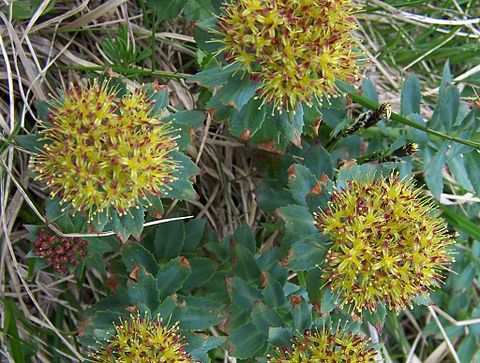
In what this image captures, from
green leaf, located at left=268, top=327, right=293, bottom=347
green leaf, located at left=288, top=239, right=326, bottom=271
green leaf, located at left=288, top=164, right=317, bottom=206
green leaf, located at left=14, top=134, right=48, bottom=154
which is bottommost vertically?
green leaf, located at left=268, top=327, right=293, bottom=347

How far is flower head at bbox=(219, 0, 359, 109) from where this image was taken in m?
1.87

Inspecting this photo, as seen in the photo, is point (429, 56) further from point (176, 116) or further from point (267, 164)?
point (176, 116)

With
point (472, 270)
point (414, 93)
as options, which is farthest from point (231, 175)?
point (472, 270)

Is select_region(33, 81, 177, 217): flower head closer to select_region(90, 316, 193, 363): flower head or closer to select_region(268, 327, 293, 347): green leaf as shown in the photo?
select_region(90, 316, 193, 363): flower head

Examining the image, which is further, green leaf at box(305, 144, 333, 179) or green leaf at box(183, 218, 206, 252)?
green leaf at box(183, 218, 206, 252)

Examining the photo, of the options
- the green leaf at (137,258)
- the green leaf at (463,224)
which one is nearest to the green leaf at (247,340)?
the green leaf at (137,258)

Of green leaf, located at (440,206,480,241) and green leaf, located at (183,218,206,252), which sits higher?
green leaf, located at (440,206,480,241)

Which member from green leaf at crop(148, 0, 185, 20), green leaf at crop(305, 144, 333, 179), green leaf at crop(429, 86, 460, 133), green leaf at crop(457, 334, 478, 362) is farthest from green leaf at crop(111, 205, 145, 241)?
green leaf at crop(457, 334, 478, 362)

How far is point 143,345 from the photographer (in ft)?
6.52

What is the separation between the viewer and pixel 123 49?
251cm

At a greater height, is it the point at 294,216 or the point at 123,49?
the point at 123,49

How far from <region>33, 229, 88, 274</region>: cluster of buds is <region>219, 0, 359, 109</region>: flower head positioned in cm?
93

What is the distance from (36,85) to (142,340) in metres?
1.22

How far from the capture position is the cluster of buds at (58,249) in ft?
7.34
